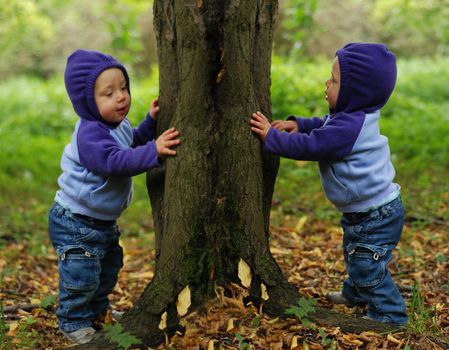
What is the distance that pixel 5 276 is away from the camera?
4.93 metres

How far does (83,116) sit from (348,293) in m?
2.06

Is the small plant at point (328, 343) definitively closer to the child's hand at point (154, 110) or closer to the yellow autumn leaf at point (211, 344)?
the yellow autumn leaf at point (211, 344)

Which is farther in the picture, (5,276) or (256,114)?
(5,276)

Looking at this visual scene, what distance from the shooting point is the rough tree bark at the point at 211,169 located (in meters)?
3.06

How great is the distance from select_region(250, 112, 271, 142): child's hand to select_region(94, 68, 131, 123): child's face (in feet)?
2.56

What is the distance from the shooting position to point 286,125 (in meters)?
3.51

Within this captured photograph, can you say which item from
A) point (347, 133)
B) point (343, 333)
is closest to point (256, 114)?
point (347, 133)

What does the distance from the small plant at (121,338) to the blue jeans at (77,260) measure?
0.55 metres

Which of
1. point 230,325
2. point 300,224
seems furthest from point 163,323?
point 300,224

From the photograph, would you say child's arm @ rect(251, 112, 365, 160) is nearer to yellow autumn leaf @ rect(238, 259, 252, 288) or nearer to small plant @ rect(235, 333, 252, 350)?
yellow autumn leaf @ rect(238, 259, 252, 288)

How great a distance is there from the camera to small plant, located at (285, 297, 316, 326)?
3039 millimetres

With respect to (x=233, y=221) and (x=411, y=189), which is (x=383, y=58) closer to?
(x=233, y=221)

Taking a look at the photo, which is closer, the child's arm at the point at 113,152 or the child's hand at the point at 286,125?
the child's arm at the point at 113,152

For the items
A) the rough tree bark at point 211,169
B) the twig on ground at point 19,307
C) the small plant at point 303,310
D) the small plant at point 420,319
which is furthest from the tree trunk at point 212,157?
the twig on ground at point 19,307
